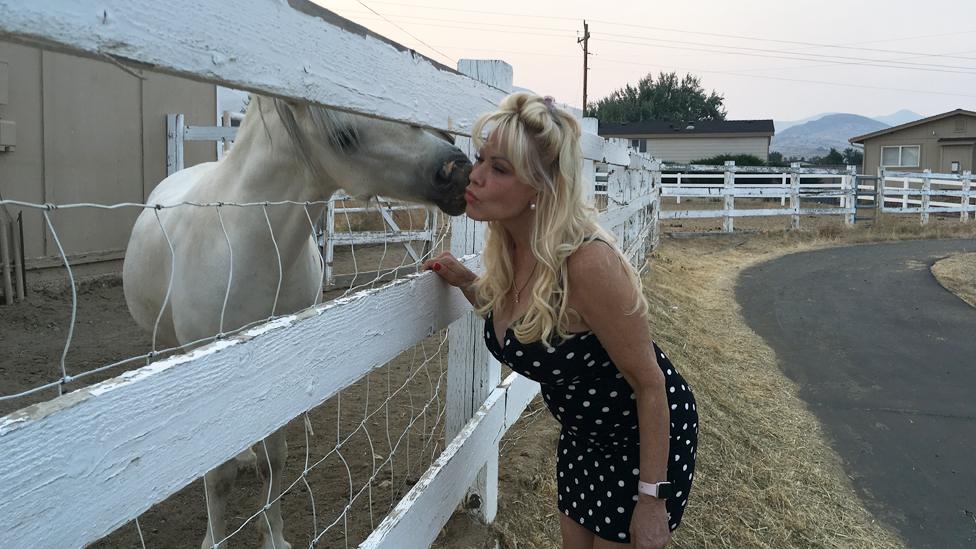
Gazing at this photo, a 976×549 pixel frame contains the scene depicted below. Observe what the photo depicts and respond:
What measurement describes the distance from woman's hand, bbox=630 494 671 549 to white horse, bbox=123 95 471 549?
101cm

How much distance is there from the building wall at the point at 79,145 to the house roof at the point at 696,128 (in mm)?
34215

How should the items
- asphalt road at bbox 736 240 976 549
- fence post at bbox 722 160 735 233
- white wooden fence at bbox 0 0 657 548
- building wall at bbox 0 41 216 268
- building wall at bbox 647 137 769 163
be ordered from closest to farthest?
1. white wooden fence at bbox 0 0 657 548
2. asphalt road at bbox 736 240 976 549
3. building wall at bbox 0 41 216 268
4. fence post at bbox 722 160 735 233
5. building wall at bbox 647 137 769 163

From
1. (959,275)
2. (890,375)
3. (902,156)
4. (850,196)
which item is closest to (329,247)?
(890,375)

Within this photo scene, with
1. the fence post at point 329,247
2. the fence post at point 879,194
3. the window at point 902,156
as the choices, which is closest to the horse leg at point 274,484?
the fence post at point 329,247

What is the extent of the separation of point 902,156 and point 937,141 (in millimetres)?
1699

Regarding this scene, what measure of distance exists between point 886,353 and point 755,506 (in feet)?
12.7

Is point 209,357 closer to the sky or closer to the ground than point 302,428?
closer to the sky

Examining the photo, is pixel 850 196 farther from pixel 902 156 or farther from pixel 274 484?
pixel 274 484

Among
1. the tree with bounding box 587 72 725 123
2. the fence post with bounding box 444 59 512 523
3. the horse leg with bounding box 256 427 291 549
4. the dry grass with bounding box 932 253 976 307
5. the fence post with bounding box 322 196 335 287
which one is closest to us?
the fence post with bounding box 444 59 512 523

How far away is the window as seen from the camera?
31.5 metres

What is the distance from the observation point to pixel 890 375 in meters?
6.02

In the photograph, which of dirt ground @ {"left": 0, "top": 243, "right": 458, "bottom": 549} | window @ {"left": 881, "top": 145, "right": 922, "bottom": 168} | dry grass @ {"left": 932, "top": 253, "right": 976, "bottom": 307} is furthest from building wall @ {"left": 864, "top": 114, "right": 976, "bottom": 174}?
dirt ground @ {"left": 0, "top": 243, "right": 458, "bottom": 549}

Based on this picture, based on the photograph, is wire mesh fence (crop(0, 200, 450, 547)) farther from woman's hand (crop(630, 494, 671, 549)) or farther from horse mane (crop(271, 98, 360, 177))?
woman's hand (crop(630, 494, 671, 549))

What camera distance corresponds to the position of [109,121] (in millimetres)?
7715
